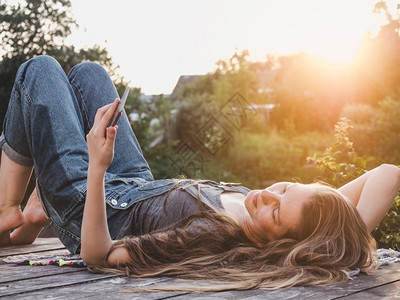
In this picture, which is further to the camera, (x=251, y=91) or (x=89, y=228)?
(x=251, y=91)

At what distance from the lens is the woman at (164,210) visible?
6.84ft

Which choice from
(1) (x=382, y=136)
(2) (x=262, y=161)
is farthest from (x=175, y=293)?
(2) (x=262, y=161)

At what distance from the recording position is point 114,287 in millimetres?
1938

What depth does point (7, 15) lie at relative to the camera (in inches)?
238

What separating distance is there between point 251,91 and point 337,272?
14785mm

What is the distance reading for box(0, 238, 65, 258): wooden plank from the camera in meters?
2.91

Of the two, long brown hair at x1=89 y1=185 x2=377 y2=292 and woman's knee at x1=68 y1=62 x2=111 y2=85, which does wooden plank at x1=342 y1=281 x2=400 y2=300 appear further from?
woman's knee at x1=68 y1=62 x2=111 y2=85

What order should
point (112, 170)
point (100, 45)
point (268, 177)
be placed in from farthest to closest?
1. point (268, 177)
2. point (100, 45)
3. point (112, 170)

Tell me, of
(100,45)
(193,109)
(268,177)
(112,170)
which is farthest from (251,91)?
(112,170)

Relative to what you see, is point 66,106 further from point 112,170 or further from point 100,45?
point 100,45

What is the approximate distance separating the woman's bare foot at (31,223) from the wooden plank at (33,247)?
4 cm

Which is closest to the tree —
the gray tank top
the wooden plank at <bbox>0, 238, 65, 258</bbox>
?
the wooden plank at <bbox>0, 238, 65, 258</bbox>

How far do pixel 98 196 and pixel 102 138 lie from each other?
238 millimetres

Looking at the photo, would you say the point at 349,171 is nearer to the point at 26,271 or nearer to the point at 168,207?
the point at 168,207
